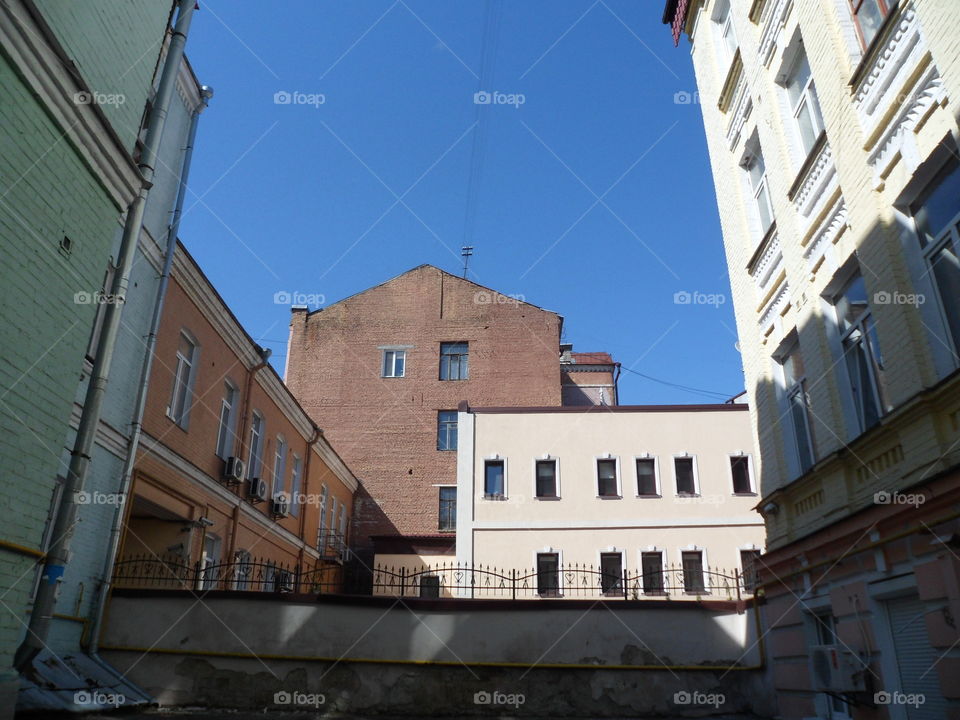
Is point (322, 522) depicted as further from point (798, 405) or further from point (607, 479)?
point (798, 405)

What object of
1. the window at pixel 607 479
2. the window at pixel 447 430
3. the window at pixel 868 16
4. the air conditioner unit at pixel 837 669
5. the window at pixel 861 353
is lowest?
the air conditioner unit at pixel 837 669

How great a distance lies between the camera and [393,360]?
31.5 metres

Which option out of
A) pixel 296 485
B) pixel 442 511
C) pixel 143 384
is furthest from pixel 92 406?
pixel 442 511

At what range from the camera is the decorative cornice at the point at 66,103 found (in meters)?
5.97

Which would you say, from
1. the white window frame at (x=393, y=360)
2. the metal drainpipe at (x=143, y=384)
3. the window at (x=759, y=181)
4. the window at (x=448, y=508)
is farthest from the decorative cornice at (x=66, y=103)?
the white window frame at (x=393, y=360)

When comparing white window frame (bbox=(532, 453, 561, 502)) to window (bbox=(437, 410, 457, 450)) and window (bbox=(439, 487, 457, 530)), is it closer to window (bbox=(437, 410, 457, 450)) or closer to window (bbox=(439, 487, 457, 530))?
window (bbox=(439, 487, 457, 530))

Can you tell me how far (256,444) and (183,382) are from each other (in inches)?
175

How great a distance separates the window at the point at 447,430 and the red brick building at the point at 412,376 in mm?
42

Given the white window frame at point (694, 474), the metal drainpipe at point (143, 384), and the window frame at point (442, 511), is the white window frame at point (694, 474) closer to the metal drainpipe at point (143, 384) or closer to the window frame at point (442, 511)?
the window frame at point (442, 511)

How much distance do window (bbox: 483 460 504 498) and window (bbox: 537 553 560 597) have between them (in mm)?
2270

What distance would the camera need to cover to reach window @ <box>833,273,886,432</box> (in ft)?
25.7

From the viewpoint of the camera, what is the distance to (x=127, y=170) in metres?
7.92

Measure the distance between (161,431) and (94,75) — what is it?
7087 mm

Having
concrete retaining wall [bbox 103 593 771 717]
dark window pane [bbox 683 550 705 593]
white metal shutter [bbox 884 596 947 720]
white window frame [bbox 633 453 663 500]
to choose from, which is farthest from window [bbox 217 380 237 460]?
white metal shutter [bbox 884 596 947 720]
